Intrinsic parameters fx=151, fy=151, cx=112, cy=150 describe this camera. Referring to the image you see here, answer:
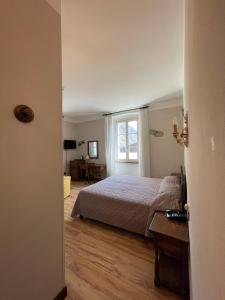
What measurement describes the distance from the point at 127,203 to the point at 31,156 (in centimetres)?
165

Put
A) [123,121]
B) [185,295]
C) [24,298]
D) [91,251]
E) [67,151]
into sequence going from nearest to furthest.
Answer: [24,298], [185,295], [91,251], [123,121], [67,151]

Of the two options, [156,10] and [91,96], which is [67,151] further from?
[156,10]

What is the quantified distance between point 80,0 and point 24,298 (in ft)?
8.08

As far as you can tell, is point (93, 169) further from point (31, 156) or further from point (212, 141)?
point (212, 141)

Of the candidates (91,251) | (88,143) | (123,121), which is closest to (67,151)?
(88,143)

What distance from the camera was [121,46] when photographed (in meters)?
2.03

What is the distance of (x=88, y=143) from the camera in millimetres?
6211

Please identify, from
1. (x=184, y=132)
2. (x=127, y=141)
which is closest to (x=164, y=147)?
(x=127, y=141)

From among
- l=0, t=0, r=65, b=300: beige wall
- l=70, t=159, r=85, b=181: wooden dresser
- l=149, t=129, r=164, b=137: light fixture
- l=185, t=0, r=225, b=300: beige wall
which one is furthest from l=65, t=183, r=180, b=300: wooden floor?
l=70, t=159, r=85, b=181: wooden dresser

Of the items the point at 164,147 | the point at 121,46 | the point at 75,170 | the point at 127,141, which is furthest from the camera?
the point at 75,170

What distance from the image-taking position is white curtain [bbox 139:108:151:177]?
466 cm

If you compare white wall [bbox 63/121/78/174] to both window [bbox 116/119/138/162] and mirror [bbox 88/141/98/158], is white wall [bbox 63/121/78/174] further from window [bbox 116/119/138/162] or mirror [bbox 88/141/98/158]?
window [bbox 116/119/138/162]

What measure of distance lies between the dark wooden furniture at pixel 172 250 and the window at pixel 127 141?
12.0ft

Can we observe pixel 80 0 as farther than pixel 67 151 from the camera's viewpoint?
No
